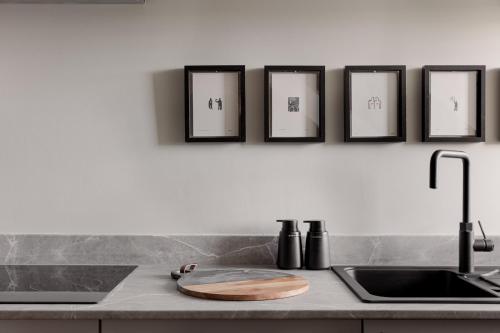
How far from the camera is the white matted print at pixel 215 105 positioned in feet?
6.79

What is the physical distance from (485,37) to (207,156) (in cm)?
119

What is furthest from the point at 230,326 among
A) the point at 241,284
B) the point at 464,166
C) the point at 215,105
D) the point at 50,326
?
the point at 464,166

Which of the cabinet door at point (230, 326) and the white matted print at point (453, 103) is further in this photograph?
the white matted print at point (453, 103)

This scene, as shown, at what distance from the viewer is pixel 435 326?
4.70 ft

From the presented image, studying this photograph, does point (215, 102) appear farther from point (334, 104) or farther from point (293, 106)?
point (334, 104)

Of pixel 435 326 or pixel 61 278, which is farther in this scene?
pixel 61 278

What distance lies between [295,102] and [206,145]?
39 cm

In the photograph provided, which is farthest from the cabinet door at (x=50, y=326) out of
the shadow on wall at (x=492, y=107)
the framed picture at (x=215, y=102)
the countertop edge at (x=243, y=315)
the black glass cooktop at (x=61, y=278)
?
the shadow on wall at (x=492, y=107)

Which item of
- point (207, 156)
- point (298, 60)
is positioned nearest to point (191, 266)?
point (207, 156)

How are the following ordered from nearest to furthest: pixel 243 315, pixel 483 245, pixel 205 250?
pixel 243 315, pixel 483 245, pixel 205 250

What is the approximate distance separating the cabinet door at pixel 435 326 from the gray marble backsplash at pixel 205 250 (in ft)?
2.00

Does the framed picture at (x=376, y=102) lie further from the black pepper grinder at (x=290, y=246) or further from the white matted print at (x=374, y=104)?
the black pepper grinder at (x=290, y=246)

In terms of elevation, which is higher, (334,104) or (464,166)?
(334,104)

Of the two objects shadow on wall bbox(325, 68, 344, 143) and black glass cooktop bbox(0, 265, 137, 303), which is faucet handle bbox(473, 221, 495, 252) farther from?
black glass cooktop bbox(0, 265, 137, 303)
